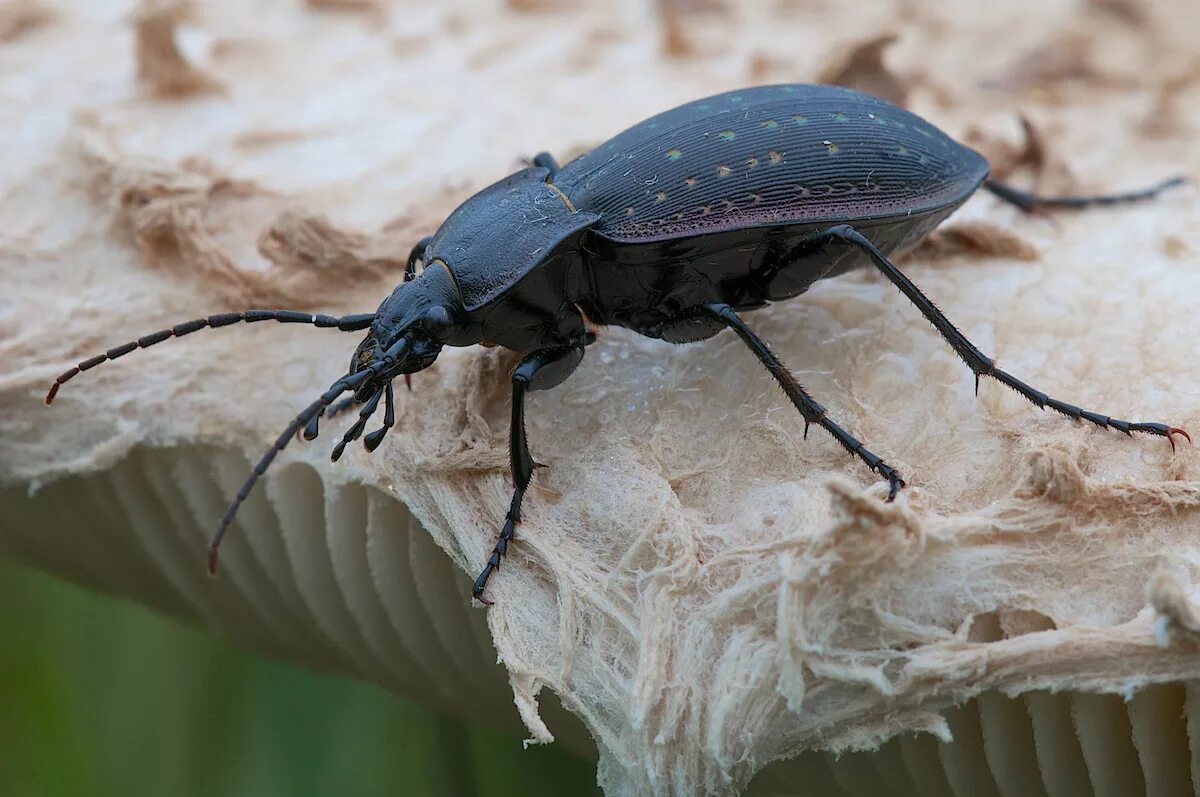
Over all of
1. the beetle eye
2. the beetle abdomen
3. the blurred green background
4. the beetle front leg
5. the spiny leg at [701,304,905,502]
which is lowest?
the blurred green background

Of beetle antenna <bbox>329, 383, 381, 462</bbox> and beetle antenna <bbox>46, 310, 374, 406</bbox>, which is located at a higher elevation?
beetle antenna <bbox>46, 310, 374, 406</bbox>

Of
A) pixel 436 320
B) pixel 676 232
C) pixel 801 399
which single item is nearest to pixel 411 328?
pixel 436 320

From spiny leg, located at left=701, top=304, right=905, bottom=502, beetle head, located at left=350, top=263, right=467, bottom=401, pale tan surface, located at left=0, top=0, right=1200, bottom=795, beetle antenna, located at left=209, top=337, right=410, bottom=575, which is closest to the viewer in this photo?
pale tan surface, located at left=0, top=0, right=1200, bottom=795

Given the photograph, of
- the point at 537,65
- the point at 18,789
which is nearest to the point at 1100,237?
the point at 537,65

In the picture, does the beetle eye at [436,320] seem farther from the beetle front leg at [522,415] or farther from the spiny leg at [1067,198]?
the spiny leg at [1067,198]

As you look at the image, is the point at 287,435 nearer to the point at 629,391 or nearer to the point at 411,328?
the point at 411,328

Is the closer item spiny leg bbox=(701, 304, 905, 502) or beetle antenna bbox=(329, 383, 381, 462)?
spiny leg bbox=(701, 304, 905, 502)

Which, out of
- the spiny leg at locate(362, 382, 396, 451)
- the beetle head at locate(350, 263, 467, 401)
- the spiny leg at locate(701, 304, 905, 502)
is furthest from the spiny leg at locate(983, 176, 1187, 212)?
the spiny leg at locate(362, 382, 396, 451)

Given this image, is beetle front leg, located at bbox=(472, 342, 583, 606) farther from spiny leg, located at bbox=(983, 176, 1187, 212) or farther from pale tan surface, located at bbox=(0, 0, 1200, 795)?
spiny leg, located at bbox=(983, 176, 1187, 212)
